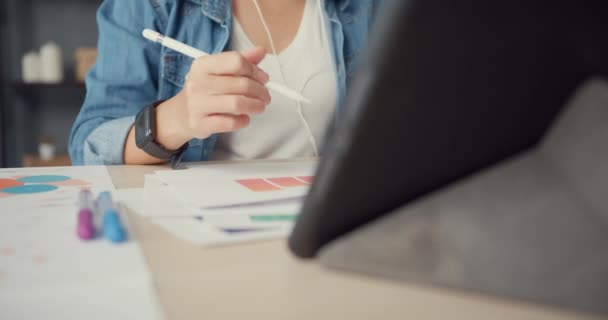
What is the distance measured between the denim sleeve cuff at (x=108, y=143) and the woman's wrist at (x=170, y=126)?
7cm

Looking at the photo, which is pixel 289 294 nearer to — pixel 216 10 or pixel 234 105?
pixel 234 105

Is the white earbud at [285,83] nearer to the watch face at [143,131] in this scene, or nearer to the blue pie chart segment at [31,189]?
the watch face at [143,131]

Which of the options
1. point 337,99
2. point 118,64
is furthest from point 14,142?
point 337,99

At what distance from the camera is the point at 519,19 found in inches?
7.9

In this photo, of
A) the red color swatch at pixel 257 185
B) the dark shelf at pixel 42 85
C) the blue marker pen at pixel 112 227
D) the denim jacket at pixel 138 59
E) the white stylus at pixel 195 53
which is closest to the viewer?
the blue marker pen at pixel 112 227

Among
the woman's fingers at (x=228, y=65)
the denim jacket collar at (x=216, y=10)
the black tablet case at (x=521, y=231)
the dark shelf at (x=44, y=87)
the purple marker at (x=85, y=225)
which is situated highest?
the black tablet case at (x=521, y=231)

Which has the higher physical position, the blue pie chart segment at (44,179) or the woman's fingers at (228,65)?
the woman's fingers at (228,65)

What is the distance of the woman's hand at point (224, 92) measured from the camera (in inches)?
18.1

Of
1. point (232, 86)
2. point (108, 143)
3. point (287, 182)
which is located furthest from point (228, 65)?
point (108, 143)

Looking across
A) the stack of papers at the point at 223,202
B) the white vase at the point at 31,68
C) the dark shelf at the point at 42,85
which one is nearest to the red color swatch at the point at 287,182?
the stack of papers at the point at 223,202

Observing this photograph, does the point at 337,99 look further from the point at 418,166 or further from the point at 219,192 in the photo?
the point at 418,166

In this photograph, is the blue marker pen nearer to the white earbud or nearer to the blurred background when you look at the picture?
the white earbud

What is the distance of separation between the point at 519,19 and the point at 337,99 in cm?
61

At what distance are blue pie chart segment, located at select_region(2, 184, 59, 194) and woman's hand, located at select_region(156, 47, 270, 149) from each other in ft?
0.49
